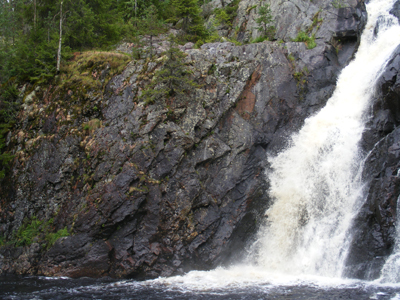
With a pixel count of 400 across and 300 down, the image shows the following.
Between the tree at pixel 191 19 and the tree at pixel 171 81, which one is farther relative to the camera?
the tree at pixel 191 19

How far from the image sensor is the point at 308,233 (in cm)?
1523

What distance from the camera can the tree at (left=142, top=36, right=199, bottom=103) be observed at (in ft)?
57.1

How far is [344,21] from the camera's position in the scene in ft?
73.0

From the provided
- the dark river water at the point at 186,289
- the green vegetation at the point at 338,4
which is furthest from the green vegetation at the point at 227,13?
the dark river water at the point at 186,289

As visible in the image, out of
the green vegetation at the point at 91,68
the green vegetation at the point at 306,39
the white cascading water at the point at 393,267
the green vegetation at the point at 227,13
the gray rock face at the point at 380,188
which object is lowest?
the white cascading water at the point at 393,267

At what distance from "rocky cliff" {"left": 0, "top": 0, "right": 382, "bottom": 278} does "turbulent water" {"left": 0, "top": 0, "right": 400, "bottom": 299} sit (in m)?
0.90

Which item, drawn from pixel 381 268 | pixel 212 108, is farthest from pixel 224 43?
pixel 381 268

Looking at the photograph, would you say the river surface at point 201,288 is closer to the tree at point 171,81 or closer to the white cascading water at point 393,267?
the white cascading water at point 393,267

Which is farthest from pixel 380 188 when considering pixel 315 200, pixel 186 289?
pixel 186 289

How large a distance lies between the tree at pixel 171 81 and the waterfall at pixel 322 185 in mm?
6972

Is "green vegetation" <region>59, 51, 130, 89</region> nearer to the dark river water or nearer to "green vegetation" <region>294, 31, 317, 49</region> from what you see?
the dark river water

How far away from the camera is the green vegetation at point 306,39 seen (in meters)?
21.4

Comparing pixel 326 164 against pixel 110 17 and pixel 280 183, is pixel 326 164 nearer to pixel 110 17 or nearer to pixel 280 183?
pixel 280 183

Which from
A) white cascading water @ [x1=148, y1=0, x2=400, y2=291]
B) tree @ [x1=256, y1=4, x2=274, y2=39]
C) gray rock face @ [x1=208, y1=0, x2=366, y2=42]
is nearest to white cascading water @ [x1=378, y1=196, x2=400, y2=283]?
white cascading water @ [x1=148, y1=0, x2=400, y2=291]
